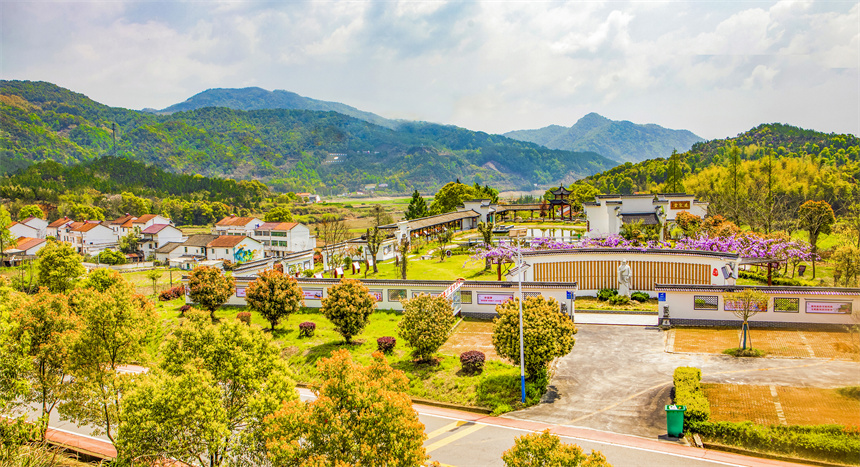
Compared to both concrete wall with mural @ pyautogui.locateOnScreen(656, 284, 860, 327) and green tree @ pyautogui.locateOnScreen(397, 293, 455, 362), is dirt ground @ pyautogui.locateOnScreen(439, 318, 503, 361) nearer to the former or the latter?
green tree @ pyautogui.locateOnScreen(397, 293, 455, 362)

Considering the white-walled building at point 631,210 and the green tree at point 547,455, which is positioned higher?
the white-walled building at point 631,210

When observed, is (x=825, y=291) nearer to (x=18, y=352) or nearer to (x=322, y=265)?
(x=18, y=352)

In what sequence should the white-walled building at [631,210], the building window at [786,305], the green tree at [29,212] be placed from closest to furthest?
1. the building window at [786,305]
2. the white-walled building at [631,210]
3. the green tree at [29,212]

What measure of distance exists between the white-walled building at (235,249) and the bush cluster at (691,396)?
55498 mm

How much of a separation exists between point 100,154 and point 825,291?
23422 centimetres

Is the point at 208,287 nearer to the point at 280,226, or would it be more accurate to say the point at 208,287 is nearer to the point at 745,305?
the point at 745,305

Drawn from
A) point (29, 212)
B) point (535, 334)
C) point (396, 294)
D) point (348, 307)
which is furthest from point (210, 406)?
point (29, 212)

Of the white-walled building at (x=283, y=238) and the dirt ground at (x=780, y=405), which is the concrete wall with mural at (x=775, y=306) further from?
the white-walled building at (x=283, y=238)

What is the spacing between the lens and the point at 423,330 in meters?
19.7

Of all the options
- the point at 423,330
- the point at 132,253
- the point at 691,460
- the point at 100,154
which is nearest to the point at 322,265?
the point at 423,330

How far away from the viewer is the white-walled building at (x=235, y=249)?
62.6m

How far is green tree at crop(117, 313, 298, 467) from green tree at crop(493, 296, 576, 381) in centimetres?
861

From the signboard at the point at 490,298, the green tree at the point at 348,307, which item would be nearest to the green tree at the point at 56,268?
the green tree at the point at 348,307

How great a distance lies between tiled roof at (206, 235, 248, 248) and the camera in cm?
6341
